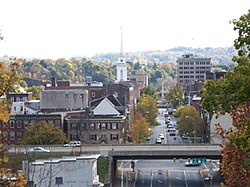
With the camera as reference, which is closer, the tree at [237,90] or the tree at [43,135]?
the tree at [237,90]

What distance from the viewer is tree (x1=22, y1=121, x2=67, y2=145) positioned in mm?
72562

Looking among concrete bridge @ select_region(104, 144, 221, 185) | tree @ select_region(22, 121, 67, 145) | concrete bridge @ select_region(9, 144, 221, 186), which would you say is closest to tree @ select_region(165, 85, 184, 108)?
tree @ select_region(22, 121, 67, 145)

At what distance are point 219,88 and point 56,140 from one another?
54.0 metres

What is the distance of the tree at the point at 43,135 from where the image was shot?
72.6 m

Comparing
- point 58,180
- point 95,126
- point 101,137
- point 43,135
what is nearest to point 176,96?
point 101,137

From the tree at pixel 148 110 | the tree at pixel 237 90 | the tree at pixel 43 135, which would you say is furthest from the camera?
the tree at pixel 148 110

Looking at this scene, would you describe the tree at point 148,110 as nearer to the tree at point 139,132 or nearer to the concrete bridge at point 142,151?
the tree at point 139,132

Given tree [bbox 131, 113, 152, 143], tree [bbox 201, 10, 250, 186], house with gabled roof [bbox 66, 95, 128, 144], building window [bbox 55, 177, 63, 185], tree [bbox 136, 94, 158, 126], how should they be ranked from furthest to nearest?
tree [bbox 136, 94, 158, 126] < tree [bbox 131, 113, 152, 143] < house with gabled roof [bbox 66, 95, 128, 144] < building window [bbox 55, 177, 63, 185] < tree [bbox 201, 10, 250, 186]

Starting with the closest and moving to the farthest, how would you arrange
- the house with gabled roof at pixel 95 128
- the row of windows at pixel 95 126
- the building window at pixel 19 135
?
the row of windows at pixel 95 126 → the house with gabled roof at pixel 95 128 → the building window at pixel 19 135

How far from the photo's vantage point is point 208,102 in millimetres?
21391

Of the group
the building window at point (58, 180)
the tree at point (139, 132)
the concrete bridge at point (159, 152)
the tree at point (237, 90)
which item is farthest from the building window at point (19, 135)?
the tree at point (237, 90)

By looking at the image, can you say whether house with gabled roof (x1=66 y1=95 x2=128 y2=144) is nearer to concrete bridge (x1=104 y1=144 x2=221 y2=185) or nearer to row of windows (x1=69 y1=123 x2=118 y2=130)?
row of windows (x1=69 y1=123 x2=118 y2=130)

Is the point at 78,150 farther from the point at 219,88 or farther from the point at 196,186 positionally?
the point at 219,88

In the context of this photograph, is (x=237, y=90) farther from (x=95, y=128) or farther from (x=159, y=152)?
(x=95, y=128)
